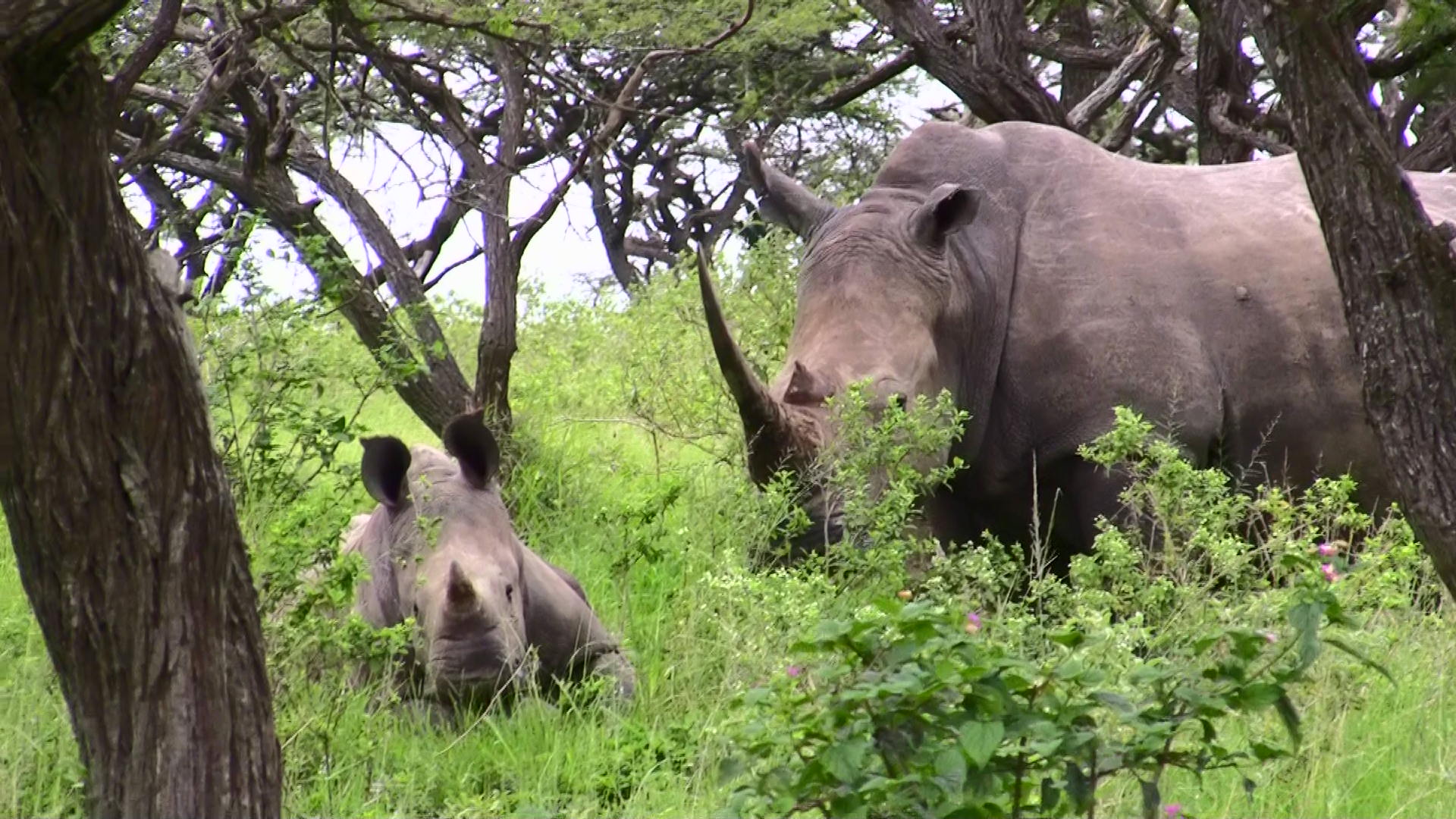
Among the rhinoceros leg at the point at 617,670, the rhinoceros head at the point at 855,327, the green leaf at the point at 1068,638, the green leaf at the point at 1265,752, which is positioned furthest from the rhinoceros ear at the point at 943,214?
the green leaf at the point at 1265,752

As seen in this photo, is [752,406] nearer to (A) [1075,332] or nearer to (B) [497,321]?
(A) [1075,332]

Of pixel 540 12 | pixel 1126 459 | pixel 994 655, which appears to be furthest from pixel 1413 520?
pixel 540 12

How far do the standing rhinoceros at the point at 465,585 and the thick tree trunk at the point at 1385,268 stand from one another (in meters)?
2.75

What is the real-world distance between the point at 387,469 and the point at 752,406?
1.18 metres

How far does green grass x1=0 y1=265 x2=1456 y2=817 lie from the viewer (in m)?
4.95

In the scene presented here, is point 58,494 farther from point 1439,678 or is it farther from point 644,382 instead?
point 644,382

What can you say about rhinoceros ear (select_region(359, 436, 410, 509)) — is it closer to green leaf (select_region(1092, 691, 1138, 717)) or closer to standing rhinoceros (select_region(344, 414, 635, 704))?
standing rhinoceros (select_region(344, 414, 635, 704))

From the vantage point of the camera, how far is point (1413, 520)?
166 inches

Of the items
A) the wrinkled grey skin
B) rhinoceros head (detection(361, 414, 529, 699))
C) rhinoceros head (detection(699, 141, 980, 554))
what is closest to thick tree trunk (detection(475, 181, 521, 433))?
rhinoceros head (detection(699, 141, 980, 554))

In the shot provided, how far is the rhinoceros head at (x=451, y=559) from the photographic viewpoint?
6035mm

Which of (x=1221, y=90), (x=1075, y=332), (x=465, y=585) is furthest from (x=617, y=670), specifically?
(x=1221, y=90)

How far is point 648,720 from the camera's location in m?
6.12

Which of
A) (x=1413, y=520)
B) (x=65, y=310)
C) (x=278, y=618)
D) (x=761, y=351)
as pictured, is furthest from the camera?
(x=761, y=351)

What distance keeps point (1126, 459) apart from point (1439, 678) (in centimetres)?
131
